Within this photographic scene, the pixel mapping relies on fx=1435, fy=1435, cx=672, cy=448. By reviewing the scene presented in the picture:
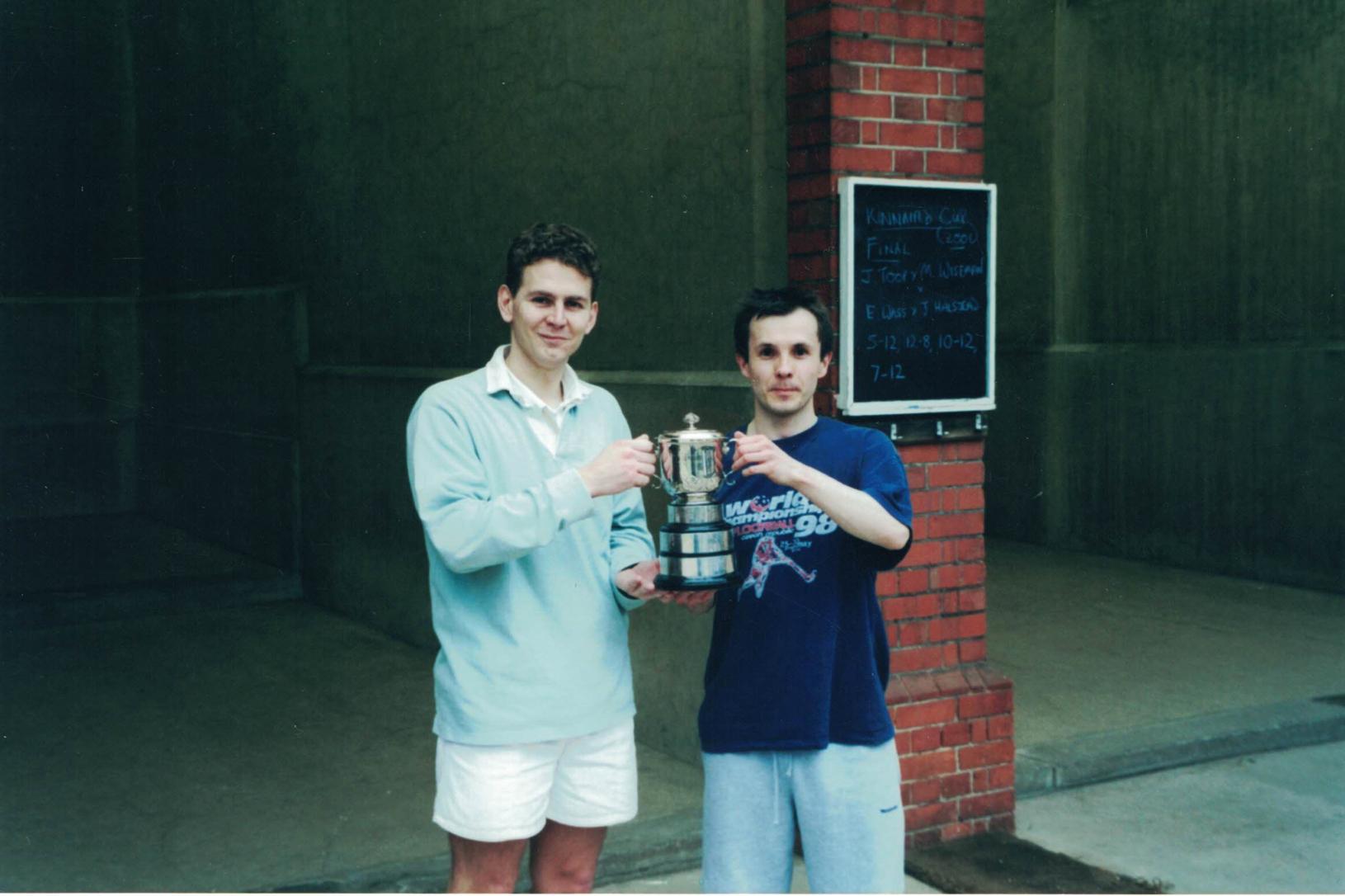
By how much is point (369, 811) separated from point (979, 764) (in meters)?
2.45

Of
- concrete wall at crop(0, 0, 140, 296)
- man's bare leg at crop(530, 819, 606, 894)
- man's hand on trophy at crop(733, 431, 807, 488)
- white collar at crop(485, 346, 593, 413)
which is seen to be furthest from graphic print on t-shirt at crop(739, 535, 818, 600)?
concrete wall at crop(0, 0, 140, 296)

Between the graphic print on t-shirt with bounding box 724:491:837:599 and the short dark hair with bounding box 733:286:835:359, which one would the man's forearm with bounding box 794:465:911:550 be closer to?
the graphic print on t-shirt with bounding box 724:491:837:599

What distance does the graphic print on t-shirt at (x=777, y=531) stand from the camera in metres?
3.10

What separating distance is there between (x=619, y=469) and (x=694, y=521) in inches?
9.6

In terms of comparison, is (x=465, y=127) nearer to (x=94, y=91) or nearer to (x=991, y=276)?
(x=991, y=276)

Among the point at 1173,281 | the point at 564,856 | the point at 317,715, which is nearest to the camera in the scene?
the point at 564,856

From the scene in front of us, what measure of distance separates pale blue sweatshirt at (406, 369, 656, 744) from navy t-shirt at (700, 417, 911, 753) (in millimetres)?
282

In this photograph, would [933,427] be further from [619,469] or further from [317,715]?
[317,715]

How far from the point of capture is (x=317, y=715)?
740 cm

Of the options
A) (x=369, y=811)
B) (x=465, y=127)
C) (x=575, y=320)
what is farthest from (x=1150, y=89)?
(x=575, y=320)

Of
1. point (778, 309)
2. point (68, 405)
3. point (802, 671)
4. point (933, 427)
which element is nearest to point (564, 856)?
point (802, 671)

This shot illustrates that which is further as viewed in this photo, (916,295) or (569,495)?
(916,295)

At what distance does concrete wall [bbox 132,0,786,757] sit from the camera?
592 centimetres

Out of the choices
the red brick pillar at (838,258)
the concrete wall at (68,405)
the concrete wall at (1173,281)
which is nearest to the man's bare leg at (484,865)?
the red brick pillar at (838,258)
